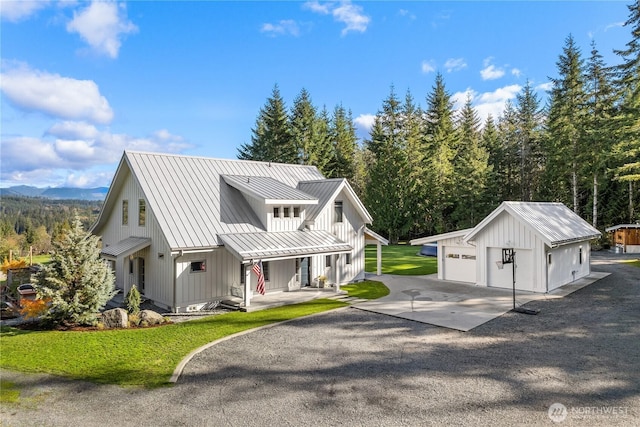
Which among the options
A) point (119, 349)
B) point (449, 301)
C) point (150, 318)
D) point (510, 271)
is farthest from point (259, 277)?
point (510, 271)

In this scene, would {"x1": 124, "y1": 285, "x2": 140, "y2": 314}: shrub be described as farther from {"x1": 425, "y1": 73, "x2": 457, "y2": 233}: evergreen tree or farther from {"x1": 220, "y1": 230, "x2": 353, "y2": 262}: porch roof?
{"x1": 425, "y1": 73, "x2": 457, "y2": 233}: evergreen tree

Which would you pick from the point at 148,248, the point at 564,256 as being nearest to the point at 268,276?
the point at 148,248

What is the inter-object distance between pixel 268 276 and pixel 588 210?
35.7 m

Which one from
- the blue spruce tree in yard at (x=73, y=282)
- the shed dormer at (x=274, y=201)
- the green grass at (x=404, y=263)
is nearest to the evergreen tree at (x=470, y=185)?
the green grass at (x=404, y=263)

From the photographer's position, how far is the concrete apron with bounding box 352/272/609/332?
13.1 meters

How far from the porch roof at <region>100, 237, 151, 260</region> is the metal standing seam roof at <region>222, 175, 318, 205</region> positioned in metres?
4.49

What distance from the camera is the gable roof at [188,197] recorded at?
48.4 ft

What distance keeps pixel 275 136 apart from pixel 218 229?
3022cm

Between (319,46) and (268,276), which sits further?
(319,46)

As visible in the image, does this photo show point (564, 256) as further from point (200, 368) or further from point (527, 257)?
point (200, 368)

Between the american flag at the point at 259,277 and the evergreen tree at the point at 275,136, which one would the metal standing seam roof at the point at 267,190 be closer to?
the american flag at the point at 259,277

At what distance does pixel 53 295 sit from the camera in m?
12.1

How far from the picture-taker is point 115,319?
12.5m

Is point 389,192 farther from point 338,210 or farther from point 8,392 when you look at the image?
point 8,392
